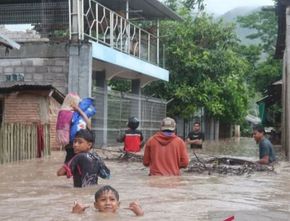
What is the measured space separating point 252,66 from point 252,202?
117 feet

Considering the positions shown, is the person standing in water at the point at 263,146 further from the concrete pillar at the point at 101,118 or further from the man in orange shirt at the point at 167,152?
the concrete pillar at the point at 101,118

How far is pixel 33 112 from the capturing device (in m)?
16.9

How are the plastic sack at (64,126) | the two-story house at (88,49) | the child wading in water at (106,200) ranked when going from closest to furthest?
the child wading in water at (106,200) → the plastic sack at (64,126) → the two-story house at (88,49)

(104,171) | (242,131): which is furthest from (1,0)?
(242,131)

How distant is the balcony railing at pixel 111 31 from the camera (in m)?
17.5

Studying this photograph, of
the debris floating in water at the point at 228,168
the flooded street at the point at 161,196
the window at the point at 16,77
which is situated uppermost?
the window at the point at 16,77

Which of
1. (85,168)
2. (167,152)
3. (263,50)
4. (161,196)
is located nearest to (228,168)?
(167,152)

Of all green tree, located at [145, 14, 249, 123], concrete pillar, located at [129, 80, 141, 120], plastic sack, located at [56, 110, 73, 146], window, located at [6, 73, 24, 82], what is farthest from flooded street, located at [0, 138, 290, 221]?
green tree, located at [145, 14, 249, 123]

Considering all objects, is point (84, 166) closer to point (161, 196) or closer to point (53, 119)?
point (161, 196)

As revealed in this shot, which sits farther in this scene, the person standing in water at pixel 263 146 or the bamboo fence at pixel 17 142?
the bamboo fence at pixel 17 142

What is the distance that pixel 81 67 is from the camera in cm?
1777

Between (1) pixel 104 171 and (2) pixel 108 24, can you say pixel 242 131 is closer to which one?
(2) pixel 108 24

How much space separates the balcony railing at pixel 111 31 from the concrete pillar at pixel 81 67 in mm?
344

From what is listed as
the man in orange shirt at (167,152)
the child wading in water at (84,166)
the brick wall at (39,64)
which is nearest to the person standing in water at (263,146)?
the man in orange shirt at (167,152)
